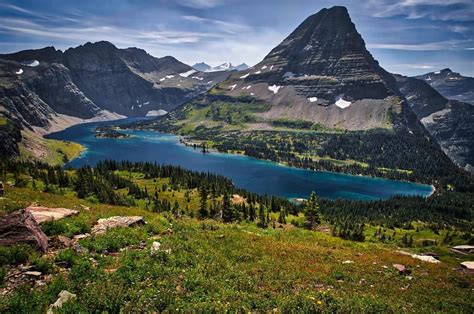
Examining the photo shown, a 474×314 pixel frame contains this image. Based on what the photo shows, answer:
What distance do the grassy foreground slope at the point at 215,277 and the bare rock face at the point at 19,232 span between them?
928mm

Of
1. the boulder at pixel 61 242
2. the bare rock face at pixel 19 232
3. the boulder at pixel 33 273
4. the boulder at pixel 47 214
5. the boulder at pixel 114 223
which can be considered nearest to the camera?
the boulder at pixel 33 273

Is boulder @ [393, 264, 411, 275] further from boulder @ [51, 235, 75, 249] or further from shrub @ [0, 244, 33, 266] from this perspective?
shrub @ [0, 244, 33, 266]

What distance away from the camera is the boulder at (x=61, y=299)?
13352mm

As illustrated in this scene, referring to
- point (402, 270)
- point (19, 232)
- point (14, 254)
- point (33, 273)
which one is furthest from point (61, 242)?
point (402, 270)

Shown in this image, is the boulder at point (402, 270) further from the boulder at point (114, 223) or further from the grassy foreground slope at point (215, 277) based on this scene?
the boulder at point (114, 223)

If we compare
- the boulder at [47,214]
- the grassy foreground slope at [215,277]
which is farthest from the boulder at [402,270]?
the boulder at [47,214]

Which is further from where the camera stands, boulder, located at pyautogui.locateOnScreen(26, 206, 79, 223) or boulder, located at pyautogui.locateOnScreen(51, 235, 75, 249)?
boulder, located at pyautogui.locateOnScreen(26, 206, 79, 223)

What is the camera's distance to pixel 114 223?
26.6m

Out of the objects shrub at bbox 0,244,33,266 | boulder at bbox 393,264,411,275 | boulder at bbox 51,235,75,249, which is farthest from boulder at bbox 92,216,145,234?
boulder at bbox 393,264,411,275

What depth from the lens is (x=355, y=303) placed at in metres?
17.4

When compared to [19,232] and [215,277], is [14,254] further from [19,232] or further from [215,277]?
[215,277]

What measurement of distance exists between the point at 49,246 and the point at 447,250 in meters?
65.4

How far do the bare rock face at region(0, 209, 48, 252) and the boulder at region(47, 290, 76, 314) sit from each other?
5.25m

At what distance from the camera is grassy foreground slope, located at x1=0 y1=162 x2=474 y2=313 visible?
49.1ft
